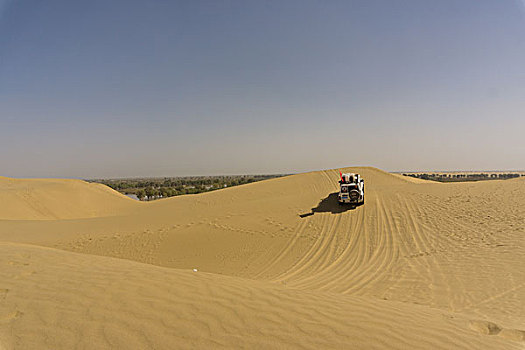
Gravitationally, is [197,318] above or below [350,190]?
below

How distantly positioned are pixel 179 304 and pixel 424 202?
48.5ft

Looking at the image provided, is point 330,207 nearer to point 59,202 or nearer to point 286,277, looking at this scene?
point 286,277

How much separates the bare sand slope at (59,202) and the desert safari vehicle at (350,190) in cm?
2297

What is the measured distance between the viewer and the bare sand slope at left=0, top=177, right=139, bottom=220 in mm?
21094

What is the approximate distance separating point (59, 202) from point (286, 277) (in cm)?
2682

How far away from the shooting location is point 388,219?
12453 millimetres

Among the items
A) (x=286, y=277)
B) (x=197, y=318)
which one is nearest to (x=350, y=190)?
(x=286, y=277)

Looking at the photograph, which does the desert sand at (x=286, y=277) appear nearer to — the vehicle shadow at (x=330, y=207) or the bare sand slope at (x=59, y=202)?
the vehicle shadow at (x=330, y=207)

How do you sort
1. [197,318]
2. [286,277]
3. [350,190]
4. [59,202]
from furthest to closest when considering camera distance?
[59,202]
[350,190]
[286,277]
[197,318]

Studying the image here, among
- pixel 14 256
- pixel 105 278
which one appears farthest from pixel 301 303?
pixel 14 256

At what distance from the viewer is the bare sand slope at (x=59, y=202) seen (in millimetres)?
21094

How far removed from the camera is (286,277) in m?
8.24

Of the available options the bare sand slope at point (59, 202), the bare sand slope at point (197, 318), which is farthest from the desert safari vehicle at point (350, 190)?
the bare sand slope at point (59, 202)

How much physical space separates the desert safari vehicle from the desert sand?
2.42 ft
